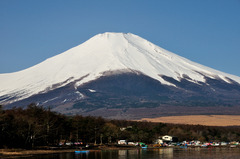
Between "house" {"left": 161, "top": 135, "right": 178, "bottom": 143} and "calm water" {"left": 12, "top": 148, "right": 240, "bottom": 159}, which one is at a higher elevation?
"house" {"left": 161, "top": 135, "right": 178, "bottom": 143}

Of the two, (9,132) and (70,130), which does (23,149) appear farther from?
(70,130)

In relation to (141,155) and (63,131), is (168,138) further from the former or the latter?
(141,155)

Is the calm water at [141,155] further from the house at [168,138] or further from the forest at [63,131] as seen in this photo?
the house at [168,138]

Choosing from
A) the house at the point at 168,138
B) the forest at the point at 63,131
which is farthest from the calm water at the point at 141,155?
the house at the point at 168,138

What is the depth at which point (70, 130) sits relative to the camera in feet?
354

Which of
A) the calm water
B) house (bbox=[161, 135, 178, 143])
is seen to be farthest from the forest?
the calm water

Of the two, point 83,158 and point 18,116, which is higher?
point 18,116

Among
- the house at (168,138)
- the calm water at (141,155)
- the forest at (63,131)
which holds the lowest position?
the calm water at (141,155)

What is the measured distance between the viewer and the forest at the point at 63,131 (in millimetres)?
82812

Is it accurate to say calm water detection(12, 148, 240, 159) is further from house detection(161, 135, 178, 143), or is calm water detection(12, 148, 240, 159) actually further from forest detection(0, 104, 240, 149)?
house detection(161, 135, 178, 143)

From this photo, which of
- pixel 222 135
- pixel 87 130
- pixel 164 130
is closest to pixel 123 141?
pixel 87 130

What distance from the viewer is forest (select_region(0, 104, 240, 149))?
8281 cm

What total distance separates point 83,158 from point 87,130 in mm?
39124

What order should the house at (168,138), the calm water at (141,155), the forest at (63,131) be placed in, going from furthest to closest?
the house at (168,138) < the forest at (63,131) < the calm water at (141,155)
